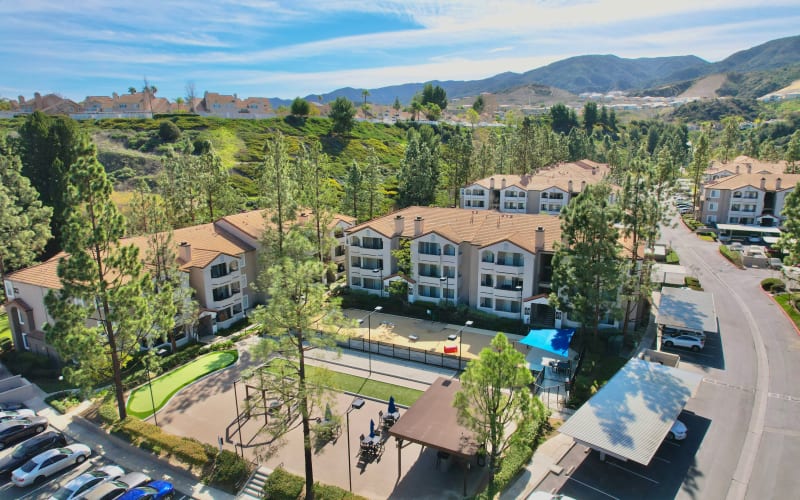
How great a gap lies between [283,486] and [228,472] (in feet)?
11.5

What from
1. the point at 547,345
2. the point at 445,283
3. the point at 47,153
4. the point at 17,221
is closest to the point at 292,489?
the point at 547,345

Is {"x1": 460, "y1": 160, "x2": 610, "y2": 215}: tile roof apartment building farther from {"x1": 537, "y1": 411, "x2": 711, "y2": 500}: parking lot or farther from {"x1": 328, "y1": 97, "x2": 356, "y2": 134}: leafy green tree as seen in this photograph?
{"x1": 328, "y1": 97, "x2": 356, "y2": 134}: leafy green tree

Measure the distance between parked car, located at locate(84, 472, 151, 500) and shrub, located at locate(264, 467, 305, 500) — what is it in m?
6.50

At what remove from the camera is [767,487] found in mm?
22359

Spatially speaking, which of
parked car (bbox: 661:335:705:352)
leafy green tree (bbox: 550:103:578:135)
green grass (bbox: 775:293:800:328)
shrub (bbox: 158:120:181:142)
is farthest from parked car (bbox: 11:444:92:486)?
leafy green tree (bbox: 550:103:578:135)

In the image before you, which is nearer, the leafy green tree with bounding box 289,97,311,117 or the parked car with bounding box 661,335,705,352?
the parked car with bounding box 661,335,705,352

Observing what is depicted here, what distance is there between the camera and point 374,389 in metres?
34.2

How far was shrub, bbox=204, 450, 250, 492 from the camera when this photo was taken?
24969mm

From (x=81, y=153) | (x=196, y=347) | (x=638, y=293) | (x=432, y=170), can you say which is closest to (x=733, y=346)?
(x=638, y=293)

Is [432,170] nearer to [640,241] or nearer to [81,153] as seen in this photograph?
[640,241]

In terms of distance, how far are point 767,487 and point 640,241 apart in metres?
22.8

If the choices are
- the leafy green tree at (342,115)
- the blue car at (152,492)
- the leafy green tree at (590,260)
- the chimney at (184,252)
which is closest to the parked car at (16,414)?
the blue car at (152,492)

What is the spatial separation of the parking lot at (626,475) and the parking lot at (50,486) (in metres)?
19.2

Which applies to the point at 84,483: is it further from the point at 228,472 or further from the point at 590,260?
the point at 590,260
